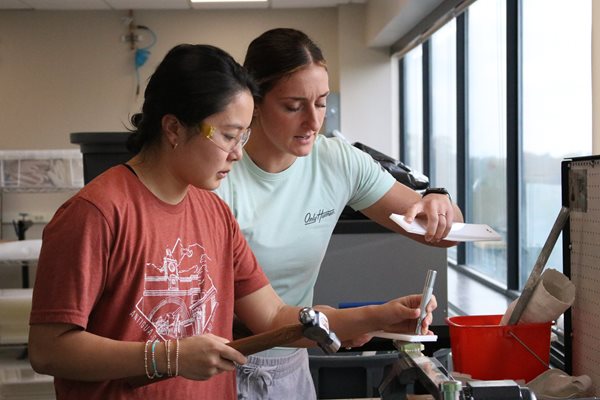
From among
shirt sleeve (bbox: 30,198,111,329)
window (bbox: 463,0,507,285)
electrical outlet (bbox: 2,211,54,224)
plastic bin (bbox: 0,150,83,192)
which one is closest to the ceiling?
plastic bin (bbox: 0,150,83,192)

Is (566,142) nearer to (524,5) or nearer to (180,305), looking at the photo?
(524,5)

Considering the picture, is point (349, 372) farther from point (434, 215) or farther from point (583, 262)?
point (583, 262)

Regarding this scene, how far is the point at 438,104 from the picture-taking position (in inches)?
194

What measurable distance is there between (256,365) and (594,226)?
711mm

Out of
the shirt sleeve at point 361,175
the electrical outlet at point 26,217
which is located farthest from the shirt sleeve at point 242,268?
the electrical outlet at point 26,217

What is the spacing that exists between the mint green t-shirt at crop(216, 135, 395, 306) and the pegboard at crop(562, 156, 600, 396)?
42 cm

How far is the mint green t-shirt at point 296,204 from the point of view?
148 cm

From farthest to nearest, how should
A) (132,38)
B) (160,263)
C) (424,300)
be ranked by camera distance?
(132,38) → (424,300) → (160,263)

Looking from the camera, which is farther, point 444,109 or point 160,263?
point 444,109

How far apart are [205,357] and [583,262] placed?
0.78m

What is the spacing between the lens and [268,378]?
1.51m

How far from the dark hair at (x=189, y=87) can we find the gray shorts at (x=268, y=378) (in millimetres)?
536

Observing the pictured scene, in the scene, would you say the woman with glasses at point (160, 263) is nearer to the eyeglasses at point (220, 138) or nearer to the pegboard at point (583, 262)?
the eyeglasses at point (220, 138)

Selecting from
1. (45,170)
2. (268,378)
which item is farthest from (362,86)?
(268,378)
